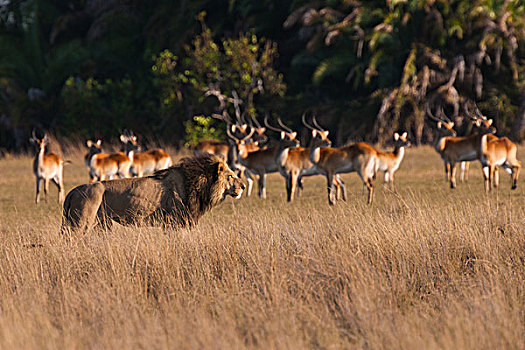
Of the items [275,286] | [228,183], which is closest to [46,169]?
[228,183]

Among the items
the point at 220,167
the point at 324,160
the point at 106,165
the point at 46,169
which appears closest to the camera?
the point at 220,167

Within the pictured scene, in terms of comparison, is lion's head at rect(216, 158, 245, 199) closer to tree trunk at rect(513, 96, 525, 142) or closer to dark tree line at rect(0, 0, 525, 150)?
dark tree line at rect(0, 0, 525, 150)

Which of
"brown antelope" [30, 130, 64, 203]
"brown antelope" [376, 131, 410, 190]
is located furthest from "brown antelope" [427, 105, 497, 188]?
"brown antelope" [30, 130, 64, 203]

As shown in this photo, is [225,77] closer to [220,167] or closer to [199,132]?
[199,132]

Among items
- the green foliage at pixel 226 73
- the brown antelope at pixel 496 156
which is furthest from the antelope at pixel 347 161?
the green foliage at pixel 226 73

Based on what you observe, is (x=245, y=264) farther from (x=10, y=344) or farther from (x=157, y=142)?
(x=157, y=142)

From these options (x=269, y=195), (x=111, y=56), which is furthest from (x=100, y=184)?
(x=111, y=56)

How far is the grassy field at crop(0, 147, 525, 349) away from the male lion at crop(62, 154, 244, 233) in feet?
0.76

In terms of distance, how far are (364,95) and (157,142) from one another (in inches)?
414

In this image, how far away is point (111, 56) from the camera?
113 ft

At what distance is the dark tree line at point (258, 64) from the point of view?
26281 mm

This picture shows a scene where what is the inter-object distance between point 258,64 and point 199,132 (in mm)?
4152

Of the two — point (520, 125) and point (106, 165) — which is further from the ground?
point (520, 125)

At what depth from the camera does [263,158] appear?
1528 cm
